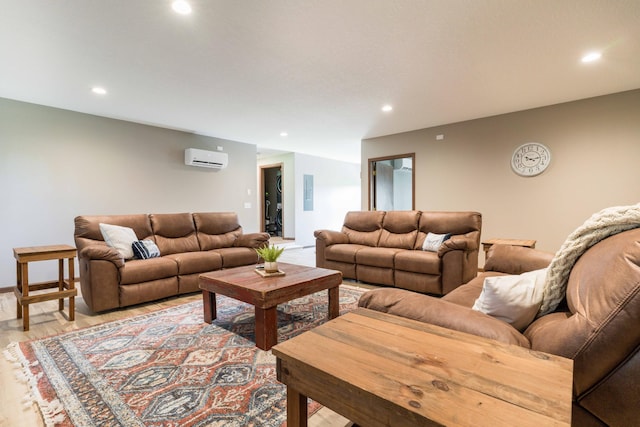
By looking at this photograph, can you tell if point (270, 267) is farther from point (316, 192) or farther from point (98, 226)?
point (316, 192)

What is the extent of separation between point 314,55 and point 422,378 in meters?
2.68

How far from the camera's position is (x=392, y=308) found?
→ 1257 mm

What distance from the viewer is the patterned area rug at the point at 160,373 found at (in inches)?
57.9

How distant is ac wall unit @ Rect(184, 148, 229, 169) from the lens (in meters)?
5.33

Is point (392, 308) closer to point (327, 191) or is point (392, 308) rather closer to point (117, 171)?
point (117, 171)

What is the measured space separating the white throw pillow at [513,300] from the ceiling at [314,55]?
1.83m

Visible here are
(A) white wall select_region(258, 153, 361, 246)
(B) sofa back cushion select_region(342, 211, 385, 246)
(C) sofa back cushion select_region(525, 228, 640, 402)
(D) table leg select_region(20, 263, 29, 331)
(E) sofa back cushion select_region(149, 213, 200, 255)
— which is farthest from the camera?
(A) white wall select_region(258, 153, 361, 246)

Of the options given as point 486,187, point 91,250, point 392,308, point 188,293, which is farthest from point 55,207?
point 486,187

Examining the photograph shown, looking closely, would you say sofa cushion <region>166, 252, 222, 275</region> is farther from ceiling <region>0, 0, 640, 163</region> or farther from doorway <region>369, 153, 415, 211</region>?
doorway <region>369, 153, 415, 211</region>

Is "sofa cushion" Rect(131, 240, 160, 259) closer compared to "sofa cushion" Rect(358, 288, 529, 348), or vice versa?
"sofa cushion" Rect(358, 288, 529, 348)

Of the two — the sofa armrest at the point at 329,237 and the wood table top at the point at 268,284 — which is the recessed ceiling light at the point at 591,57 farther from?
the sofa armrest at the point at 329,237

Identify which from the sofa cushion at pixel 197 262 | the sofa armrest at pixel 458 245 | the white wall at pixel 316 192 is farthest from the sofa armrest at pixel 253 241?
the white wall at pixel 316 192

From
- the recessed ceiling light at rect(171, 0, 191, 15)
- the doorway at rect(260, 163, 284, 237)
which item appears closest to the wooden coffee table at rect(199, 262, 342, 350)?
the recessed ceiling light at rect(171, 0, 191, 15)

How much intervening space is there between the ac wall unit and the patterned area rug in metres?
3.29
